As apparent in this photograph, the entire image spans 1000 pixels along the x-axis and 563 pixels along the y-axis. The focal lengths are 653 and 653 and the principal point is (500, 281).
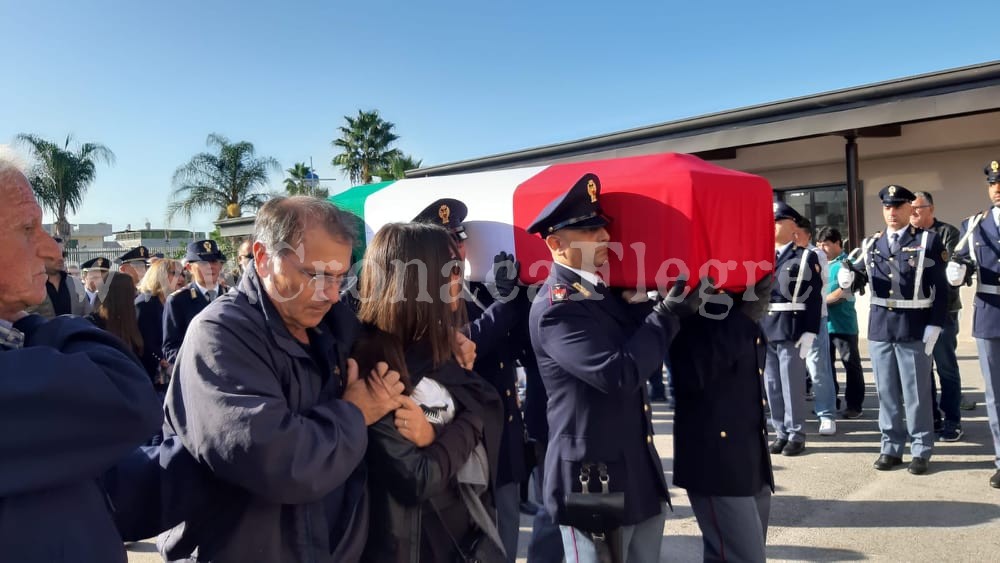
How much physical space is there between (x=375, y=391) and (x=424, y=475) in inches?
9.8

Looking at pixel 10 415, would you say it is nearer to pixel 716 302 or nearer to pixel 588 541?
pixel 588 541

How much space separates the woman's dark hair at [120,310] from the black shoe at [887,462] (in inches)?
209

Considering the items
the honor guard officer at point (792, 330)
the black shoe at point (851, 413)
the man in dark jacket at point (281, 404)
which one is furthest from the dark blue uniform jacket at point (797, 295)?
the man in dark jacket at point (281, 404)

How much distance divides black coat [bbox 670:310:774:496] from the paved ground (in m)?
1.11

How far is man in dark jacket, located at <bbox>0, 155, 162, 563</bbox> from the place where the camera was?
3.26 feet

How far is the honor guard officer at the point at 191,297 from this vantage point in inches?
191

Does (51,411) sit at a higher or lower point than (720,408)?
higher

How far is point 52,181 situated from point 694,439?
2656 centimetres

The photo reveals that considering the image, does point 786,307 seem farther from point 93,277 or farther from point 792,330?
point 93,277

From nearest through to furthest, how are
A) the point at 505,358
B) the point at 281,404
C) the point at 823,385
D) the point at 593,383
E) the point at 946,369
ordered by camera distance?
the point at 281,404 < the point at 593,383 < the point at 505,358 < the point at 946,369 < the point at 823,385

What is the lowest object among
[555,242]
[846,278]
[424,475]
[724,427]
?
[724,427]

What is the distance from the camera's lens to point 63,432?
1.02 metres

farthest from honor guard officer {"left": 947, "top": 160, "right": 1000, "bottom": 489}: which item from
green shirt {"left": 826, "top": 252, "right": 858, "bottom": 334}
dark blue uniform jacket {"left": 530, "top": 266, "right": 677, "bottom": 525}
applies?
dark blue uniform jacket {"left": 530, "top": 266, "right": 677, "bottom": 525}

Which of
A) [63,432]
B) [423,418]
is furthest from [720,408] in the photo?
[63,432]
